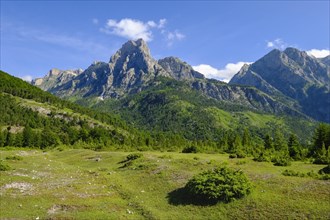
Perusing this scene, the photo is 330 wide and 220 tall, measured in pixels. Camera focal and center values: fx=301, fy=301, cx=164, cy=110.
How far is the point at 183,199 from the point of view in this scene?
3306cm

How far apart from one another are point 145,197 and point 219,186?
8758mm

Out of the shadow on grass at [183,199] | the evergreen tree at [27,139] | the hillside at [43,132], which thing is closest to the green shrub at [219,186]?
the shadow on grass at [183,199]

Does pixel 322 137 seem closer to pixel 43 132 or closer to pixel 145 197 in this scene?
pixel 145 197

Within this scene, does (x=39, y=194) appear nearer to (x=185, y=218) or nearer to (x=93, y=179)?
(x=93, y=179)

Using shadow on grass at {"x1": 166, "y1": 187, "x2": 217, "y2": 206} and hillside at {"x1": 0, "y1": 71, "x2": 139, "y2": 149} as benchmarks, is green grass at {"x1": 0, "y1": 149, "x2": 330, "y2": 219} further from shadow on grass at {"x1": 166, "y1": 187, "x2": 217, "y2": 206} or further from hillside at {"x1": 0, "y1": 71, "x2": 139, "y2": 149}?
hillside at {"x1": 0, "y1": 71, "x2": 139, "y2": 149}

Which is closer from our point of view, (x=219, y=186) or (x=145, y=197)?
(x=219, y=186)

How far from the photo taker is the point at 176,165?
49.5m

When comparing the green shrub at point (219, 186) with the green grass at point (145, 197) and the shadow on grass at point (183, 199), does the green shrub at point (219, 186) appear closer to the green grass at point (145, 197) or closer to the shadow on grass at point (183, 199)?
the shadow on grass at point (183, 199)

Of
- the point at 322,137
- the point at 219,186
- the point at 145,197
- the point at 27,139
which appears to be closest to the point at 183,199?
the point at 219,186

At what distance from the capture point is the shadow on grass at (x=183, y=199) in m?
31.2

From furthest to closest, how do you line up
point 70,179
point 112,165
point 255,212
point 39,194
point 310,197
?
1. point 112,165
2. point 70,179
3. point 39,194
4. point 310,197
5. point 255,212

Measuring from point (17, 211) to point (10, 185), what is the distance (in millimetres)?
11442

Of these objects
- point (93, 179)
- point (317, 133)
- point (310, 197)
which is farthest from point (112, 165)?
point (317, 133)

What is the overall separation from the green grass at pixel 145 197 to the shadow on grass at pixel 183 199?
0.11m
